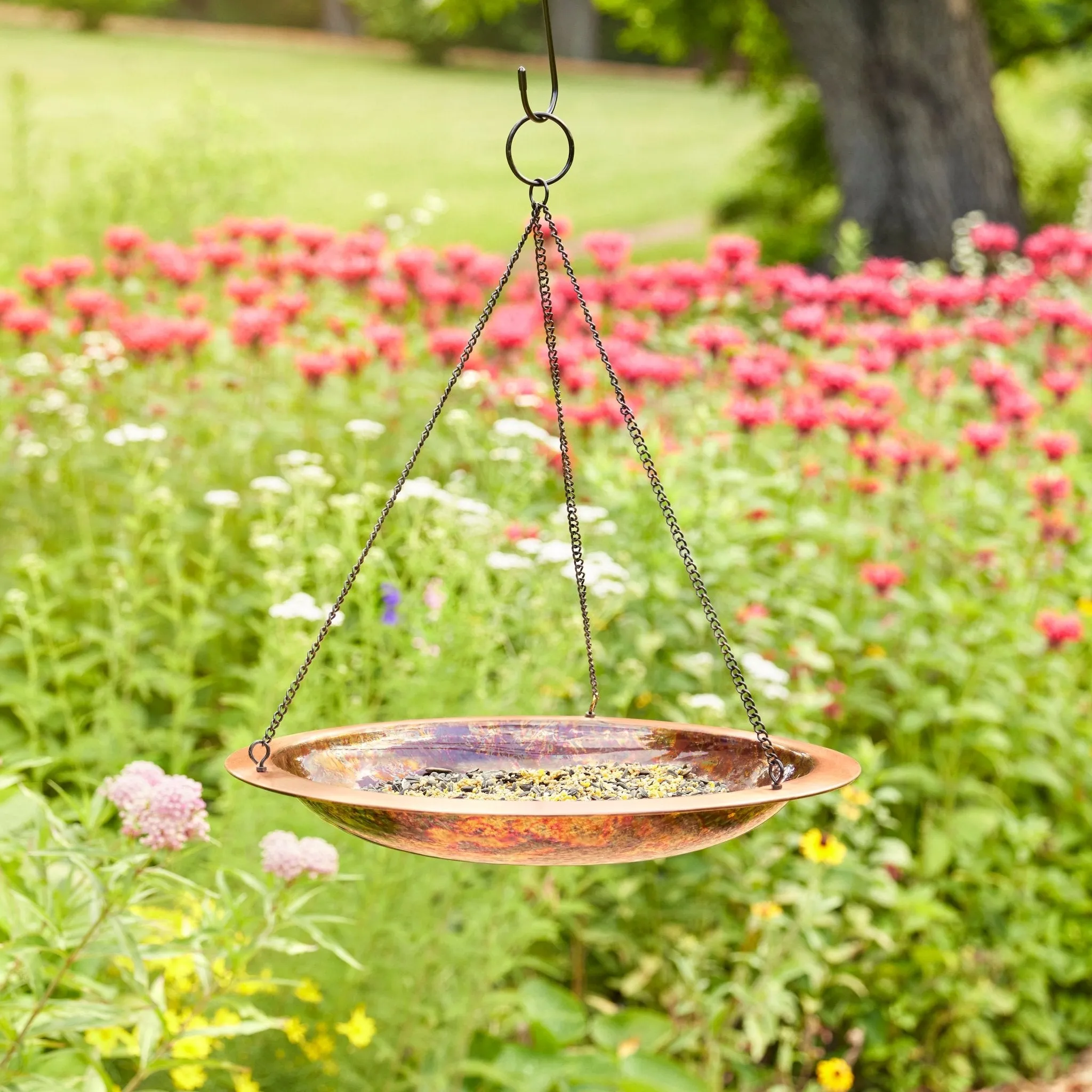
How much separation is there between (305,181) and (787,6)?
13.2m

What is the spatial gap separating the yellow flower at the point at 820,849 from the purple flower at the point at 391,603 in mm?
1090

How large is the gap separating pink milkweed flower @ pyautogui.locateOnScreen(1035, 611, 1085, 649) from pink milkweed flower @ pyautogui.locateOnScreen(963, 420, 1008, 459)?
0.55 metres

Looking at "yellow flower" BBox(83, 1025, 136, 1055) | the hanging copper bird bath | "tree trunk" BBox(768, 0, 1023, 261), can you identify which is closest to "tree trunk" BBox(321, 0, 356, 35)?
"tree trunk" BBox(768, 0, 1023, 261)

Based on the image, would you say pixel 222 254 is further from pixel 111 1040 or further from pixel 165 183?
pixel 165 183

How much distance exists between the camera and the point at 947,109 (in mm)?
9766

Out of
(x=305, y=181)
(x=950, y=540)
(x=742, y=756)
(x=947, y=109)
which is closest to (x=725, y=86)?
(x=305, y=181)

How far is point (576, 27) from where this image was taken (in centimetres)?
3703

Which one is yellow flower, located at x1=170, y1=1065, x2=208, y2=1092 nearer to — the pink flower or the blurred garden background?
the blurred garden background

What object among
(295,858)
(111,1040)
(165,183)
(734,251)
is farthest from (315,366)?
(165,183)

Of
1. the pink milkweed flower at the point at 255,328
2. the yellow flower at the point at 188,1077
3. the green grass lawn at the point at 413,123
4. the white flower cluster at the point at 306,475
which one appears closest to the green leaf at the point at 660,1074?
the yellow flower at the point at 188,1077

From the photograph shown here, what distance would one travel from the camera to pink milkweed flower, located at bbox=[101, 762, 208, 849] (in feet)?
5.89

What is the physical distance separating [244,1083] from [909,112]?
8.80 metres

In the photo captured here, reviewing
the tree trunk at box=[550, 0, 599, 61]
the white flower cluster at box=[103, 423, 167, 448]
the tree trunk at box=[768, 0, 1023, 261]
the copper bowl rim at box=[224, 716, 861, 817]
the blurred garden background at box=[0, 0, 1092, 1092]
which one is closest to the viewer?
the copper bowl rim at box=[224, 716, 861, 817]

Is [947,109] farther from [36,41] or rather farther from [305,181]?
[36,41]
